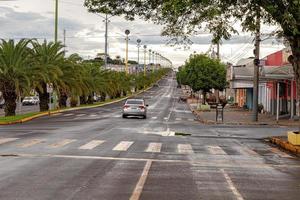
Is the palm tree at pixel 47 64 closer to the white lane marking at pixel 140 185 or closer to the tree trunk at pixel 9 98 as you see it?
the tree trunk at pixel 9 98

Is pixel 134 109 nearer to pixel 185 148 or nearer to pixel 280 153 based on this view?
pixel 185 148

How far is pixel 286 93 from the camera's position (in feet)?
164

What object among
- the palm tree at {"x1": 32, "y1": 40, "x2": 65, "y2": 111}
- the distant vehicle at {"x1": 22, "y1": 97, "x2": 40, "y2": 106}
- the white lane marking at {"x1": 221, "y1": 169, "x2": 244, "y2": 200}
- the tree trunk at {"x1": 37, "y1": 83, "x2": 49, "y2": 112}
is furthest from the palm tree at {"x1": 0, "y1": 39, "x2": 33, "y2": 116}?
the distant vehicle at {"x1": 22, "y1": 97, "x2": 40, "y2": 106}

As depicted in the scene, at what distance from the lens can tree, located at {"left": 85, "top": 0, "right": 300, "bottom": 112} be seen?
1834cm

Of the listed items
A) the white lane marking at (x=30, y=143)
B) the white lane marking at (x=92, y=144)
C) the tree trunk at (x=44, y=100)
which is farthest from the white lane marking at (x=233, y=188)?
the tree trunk at (x=44, y=100)

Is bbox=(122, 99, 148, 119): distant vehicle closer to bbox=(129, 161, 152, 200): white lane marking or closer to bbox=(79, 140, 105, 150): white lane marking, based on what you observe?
bbox=(79, 140, 105, 150): white lane marking

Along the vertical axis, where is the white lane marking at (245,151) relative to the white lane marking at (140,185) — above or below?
below

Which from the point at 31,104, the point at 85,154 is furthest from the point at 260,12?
the point at 31,104

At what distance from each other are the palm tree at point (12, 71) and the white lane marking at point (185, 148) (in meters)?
22.2

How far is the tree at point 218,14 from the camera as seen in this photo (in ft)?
60.2

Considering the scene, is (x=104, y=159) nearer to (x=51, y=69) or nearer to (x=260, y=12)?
(x=260, y=12)

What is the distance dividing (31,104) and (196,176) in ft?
255

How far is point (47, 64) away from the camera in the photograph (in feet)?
169

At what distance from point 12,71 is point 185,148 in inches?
974
